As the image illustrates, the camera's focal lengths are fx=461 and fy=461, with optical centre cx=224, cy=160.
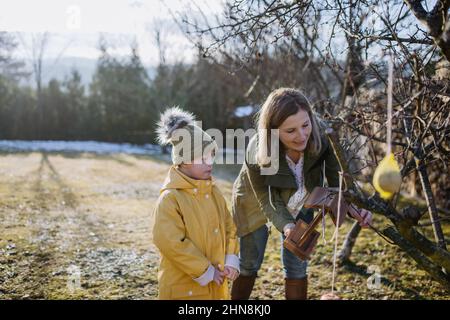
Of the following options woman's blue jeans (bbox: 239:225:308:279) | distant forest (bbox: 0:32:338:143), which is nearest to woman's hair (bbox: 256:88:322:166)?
woman's blue jeans (bbox: 239:225:308:279)

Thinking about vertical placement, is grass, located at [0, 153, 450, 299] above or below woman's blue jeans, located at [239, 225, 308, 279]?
below

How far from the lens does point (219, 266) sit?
111 inches

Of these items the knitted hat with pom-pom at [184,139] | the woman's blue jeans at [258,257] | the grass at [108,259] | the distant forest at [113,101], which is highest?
the distant forest at [113,101]

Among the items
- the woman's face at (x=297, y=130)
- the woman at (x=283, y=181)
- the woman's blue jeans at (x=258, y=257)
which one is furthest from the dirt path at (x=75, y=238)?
the woman's face at (x=297, y=130)


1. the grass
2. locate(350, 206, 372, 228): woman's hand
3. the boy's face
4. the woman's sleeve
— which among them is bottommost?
the grass

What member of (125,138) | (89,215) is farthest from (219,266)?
(125,138)

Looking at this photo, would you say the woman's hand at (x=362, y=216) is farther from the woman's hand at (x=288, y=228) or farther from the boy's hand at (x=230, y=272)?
the boy's hand at (x=230, y=272)

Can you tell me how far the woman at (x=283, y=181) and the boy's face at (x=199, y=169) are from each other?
1.21 feet

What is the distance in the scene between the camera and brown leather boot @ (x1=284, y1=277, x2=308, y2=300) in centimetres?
328

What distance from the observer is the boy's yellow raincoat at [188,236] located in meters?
2.62

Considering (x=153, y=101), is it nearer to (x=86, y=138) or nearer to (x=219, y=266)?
(x=86, y=138)

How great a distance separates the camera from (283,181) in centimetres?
306

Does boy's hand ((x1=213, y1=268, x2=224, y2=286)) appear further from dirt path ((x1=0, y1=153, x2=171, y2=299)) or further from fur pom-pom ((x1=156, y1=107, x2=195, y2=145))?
dirt path ((x1=0, y1=153, x2=171, y2=299))
